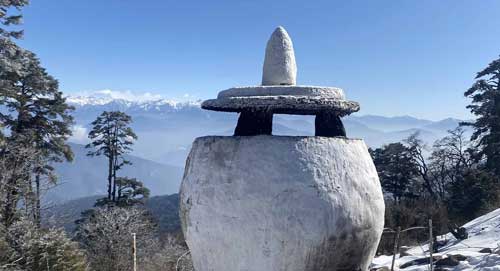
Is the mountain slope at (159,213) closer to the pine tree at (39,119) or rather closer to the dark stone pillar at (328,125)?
the pine tree at (39,119)

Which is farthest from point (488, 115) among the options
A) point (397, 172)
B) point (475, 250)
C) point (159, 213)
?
point (159, 213)

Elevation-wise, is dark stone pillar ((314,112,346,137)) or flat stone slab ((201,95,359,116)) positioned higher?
flat stone slab ((201,95,359,116))

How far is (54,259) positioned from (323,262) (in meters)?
11.7

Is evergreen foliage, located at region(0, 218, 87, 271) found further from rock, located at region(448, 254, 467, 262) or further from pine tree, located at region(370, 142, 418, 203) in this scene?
pine tree, located at region(370, 142, 418, 203)

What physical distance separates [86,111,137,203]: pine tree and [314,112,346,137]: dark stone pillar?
27929 millimetres

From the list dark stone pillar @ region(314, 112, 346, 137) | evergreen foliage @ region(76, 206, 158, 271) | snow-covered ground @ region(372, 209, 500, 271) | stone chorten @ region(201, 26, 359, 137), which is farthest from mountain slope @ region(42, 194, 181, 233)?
dark stone pillar @ region(314, 112, 346, 137)

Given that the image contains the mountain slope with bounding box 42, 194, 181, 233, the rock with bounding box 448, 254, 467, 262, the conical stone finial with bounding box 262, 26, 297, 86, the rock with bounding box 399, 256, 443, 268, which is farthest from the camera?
the mountain slope with bounding box 42, 194, 181, 233

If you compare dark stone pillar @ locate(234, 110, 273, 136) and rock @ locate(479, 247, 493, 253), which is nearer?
dark stone pillar @ locate(234, 110, 273, 136)

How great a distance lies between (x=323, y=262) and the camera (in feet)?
16.6

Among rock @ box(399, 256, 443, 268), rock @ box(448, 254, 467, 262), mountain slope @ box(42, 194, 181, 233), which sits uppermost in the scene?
rock @ box(448, 254, 467, 262)

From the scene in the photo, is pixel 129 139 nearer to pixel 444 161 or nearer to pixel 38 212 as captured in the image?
pixel 38 212

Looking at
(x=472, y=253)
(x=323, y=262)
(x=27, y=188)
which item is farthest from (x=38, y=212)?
(x=323, y=262)

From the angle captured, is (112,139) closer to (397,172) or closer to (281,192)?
(397,172)

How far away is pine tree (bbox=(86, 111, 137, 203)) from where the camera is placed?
32.2 metres
